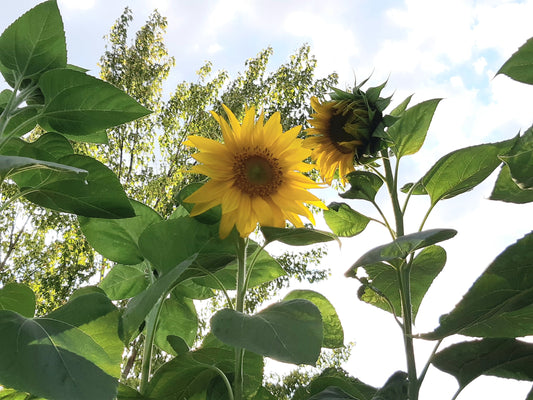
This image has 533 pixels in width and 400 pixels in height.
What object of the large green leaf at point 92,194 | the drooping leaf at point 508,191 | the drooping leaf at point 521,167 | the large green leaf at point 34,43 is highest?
the large green leaf at point 34,43

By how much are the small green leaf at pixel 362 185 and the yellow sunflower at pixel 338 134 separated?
0.08 ft

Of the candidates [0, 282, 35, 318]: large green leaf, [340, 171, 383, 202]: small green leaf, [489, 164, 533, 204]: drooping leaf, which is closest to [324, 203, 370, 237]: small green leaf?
[340, 171, 383, 202]: small green leaf

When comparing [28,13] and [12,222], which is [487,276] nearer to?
[28,13]

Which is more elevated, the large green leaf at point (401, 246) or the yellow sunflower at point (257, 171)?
the yellow sunflower at point (257, 171)

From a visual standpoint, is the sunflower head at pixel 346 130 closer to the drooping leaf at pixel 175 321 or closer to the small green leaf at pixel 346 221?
the small green leaf at pixel 346 221

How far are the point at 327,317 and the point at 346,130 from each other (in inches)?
7.3

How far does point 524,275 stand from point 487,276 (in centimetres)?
3

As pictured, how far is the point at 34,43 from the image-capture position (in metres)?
0.53

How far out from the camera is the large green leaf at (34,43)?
0.52 meters

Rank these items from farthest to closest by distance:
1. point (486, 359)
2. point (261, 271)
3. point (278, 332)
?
point (261, 271) → point (486, 359) → point (278, 332)

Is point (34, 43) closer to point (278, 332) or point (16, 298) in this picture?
point (16, 298)

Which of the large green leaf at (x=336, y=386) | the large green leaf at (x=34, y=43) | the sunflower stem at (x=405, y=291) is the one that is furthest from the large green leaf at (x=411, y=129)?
the large green leaf at (x=34, y=43)

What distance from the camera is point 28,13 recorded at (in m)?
0.52

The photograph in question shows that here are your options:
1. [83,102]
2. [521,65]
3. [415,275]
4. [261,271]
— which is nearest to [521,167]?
[521,65]
